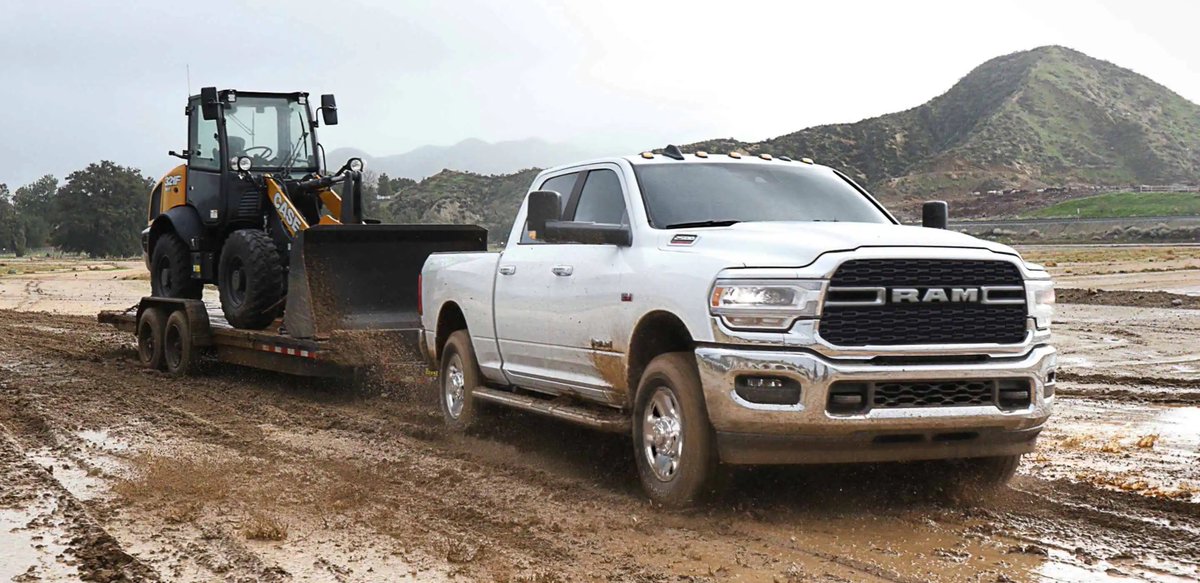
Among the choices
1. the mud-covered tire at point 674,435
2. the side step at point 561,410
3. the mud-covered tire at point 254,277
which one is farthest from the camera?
the mud-covered tire at point 254,277

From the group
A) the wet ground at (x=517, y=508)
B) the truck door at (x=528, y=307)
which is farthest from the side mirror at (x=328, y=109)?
the truck door at (x=528, y=307)

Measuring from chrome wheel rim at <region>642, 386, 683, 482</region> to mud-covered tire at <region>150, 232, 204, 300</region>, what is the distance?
9.37 meters

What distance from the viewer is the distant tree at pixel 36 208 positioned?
442ft

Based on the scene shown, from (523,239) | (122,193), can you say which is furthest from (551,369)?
(122,193)

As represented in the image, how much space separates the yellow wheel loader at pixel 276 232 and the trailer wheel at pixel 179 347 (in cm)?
57

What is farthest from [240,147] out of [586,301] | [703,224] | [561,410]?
[703,224]

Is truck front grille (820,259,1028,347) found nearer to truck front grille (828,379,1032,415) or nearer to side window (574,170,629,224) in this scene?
truck front grille (828,379,1032,415)

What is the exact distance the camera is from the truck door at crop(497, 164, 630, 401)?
24.3ft

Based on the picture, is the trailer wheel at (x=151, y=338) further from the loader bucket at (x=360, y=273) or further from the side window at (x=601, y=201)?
the side window at (x=601, y=201)

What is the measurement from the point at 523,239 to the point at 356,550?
10.9 ft

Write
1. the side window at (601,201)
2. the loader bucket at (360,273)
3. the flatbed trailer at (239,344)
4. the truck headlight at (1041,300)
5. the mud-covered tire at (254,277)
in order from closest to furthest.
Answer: the truck headlight at (1041,300)
the side window at (601,201)
the flatbed trailer at (239,344)
the loader bucket at (360,273)
the mud-covered tire at (254,277)

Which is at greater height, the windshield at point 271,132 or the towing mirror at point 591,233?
the windshield at point 271,132

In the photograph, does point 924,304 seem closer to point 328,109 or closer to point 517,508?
point 517,508

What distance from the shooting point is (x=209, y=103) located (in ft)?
46.3
